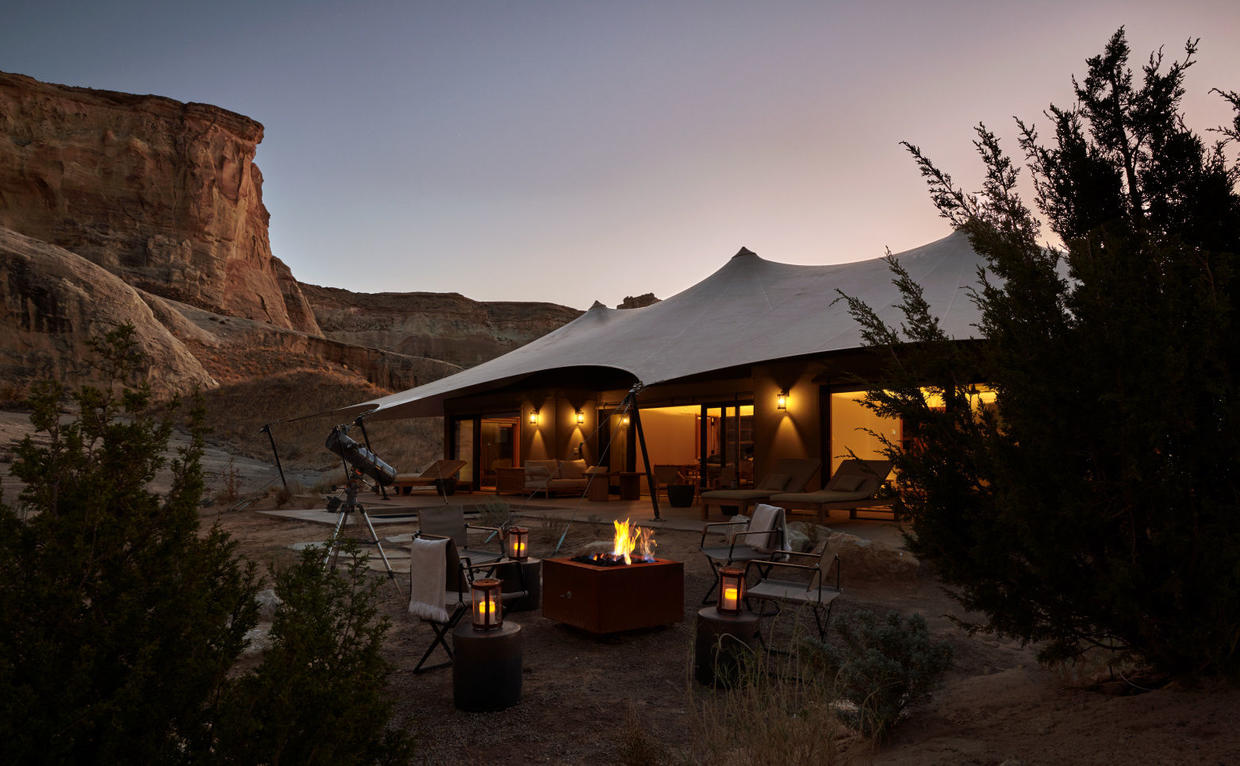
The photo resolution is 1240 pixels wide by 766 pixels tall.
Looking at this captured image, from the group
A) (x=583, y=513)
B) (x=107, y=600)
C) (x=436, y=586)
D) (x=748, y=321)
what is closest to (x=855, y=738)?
(x=436, y=586)

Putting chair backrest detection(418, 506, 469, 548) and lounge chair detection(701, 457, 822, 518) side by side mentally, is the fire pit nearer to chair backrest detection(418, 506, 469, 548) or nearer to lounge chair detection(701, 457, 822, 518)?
chair backrest detection(418, 506, 469, 548)

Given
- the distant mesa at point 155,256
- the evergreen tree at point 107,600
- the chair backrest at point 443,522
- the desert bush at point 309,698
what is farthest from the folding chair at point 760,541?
the distant mesa at point 155,256

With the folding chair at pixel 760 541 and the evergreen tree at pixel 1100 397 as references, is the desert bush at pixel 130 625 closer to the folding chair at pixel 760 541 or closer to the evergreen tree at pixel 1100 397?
the evergreen tree at pixel 1100 397

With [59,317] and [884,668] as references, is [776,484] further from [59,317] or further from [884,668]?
[59,317]

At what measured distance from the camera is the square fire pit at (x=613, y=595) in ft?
14.9

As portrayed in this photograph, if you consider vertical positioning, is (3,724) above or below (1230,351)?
below

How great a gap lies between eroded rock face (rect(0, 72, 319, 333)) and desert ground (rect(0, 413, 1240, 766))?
39.8 meters

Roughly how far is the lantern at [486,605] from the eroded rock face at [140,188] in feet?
132

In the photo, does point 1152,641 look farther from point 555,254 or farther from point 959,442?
point 555,254

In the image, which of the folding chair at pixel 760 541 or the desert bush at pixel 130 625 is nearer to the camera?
the desert bush at pixel 130 625

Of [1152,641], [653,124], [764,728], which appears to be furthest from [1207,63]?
[653,124]

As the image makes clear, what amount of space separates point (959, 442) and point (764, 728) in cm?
132

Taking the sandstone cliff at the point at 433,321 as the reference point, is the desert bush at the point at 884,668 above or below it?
below

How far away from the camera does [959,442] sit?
9.17 feet
